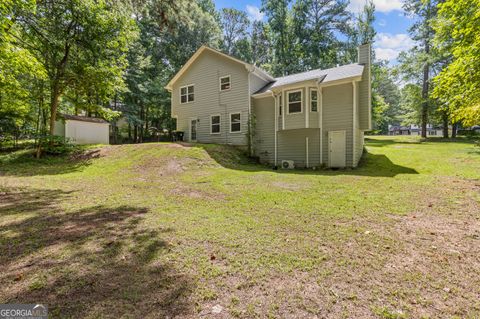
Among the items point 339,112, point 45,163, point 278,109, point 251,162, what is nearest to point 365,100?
point 339,112

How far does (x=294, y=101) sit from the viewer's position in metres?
14.2

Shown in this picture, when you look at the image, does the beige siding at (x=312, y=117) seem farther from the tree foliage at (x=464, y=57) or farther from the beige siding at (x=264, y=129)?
the tree foliage at (x=464, y=57)

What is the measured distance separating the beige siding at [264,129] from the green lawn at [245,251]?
797 centimetres

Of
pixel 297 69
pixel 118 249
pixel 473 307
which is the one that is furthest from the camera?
pixel 297 69

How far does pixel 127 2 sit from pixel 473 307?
10686 mm

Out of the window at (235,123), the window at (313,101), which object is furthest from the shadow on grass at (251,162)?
the window at (313,101)

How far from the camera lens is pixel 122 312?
2293mm

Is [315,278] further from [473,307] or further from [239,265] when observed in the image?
[473,307]

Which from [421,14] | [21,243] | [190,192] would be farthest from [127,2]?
[421,14]

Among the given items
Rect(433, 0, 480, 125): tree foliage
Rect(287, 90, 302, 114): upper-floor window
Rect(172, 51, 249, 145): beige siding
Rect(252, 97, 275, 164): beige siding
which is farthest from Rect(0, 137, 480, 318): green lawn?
Rect(172, 51, 249, 145): beige siding

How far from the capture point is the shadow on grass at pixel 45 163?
1178cm

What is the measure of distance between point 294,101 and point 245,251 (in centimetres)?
1207

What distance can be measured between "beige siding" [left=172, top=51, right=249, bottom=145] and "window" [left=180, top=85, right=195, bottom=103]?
0.31 m

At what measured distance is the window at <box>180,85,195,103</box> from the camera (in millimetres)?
19109
